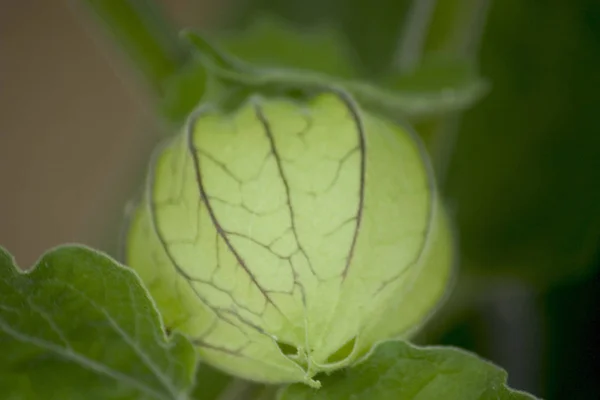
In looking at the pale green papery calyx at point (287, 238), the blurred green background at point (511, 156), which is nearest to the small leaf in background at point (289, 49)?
the blurred green background at point (511, 156)

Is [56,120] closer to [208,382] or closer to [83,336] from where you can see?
[208,382]

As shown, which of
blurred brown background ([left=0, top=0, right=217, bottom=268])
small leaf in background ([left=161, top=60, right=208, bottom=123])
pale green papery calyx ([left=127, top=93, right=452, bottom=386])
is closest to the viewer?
pale green papery calyx ([left=127, top=93, right=452, bottom=386])

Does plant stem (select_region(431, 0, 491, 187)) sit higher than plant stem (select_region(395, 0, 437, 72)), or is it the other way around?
plant stem (select_region(395, 0, 437, 72))

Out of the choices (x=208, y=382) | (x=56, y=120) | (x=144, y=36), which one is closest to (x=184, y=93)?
(x=144, y=36)

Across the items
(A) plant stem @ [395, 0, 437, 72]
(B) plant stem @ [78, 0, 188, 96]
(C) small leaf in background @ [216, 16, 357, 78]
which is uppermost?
(B) plant stem @ [78, 0, 188, 96]

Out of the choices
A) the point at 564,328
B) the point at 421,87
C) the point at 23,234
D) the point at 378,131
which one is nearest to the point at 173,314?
the point at 378,131

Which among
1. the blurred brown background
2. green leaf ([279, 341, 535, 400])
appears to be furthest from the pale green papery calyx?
the blurred brown background

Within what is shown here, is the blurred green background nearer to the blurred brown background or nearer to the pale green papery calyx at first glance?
the pale green papery calyx
